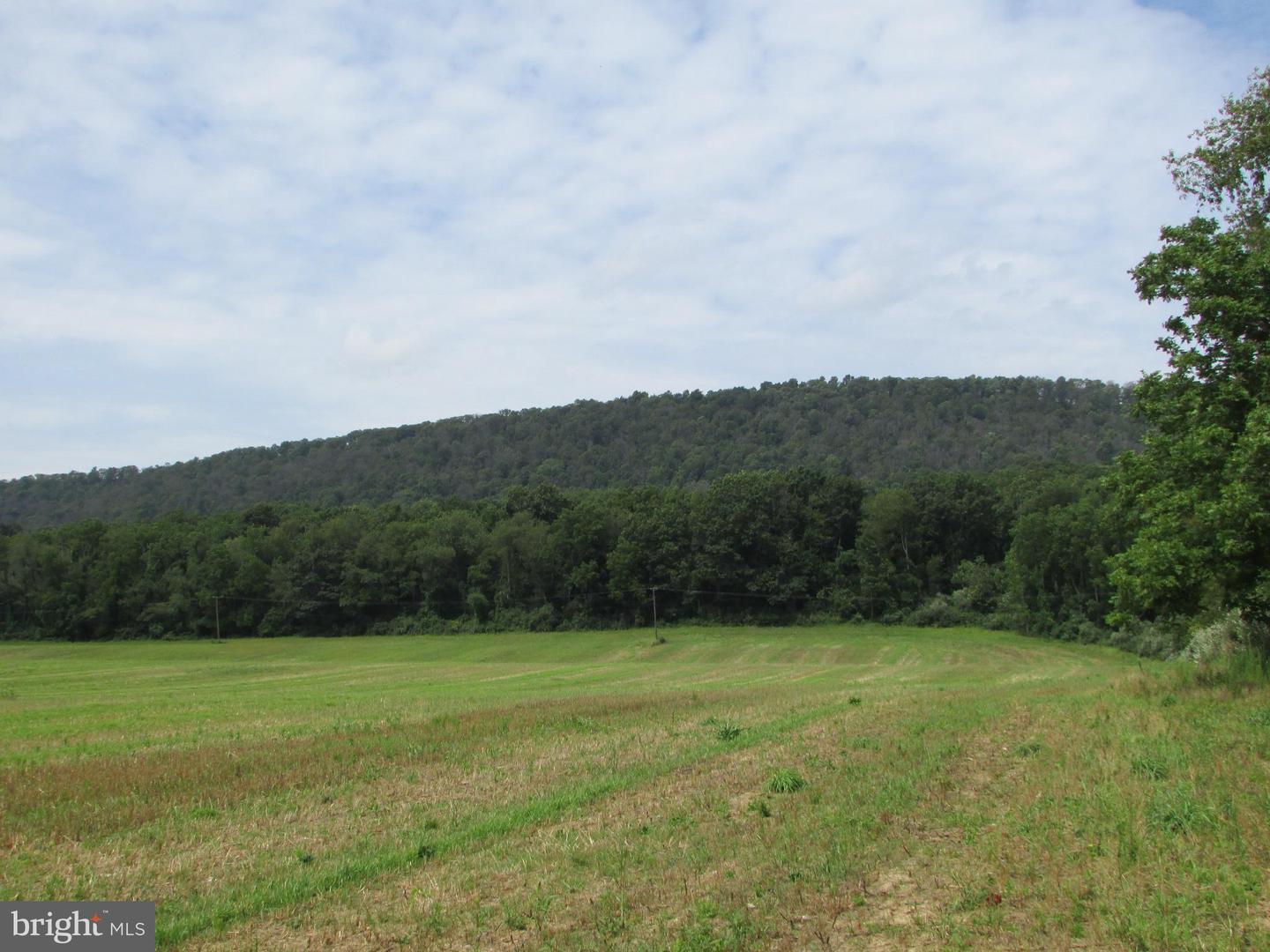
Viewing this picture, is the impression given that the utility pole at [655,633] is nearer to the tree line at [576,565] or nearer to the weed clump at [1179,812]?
the tree line at [576,565]

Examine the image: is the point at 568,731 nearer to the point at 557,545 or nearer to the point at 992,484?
the point at 557,545

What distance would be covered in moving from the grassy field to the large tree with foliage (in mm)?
2743

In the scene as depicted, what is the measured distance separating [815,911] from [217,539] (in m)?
131

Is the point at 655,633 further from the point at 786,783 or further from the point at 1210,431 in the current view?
the point at 786,783

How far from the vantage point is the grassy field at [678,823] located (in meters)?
7.81

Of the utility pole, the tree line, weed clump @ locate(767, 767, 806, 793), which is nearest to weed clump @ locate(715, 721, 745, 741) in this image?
weed clump @ locate(767, 767, 806, 793)

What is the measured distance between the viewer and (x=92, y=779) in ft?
51.7
